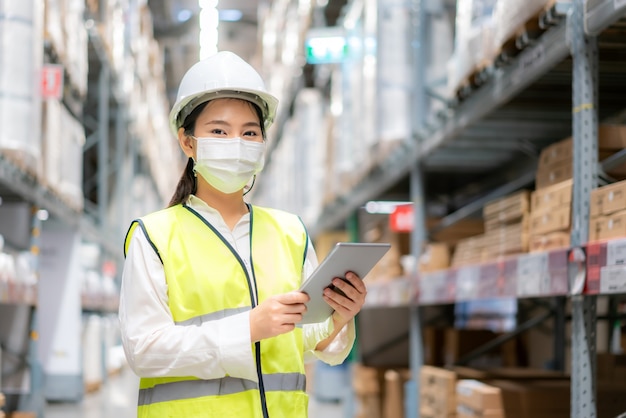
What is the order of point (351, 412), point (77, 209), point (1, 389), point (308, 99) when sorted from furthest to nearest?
point (308, 99), point (77, 209), point (351, 412), point (1, 389)

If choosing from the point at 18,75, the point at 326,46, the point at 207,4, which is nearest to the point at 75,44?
the point at 18,75

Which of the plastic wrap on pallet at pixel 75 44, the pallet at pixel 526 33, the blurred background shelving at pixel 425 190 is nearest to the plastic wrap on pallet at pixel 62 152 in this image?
the blurred background shelving at pixel 425 190

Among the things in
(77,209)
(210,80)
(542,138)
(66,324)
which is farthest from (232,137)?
(66,324)

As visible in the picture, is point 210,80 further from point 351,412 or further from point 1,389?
point 351,412

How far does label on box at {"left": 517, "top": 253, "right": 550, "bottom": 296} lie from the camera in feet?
12.0

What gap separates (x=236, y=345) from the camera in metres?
2.14

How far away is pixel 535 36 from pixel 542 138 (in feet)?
6.44

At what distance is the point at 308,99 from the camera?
11961mm

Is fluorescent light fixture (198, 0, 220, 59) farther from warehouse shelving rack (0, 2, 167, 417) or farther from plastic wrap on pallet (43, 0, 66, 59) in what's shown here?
plastic wrap on pallet (43, 0, 66, 59)

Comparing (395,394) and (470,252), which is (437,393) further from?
(395,394)

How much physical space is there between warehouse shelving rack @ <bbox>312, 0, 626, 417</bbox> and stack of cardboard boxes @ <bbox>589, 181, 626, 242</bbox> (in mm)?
51

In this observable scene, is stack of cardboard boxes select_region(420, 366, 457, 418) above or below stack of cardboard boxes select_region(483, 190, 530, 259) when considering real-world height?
below

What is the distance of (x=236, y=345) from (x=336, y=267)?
30 centimetres

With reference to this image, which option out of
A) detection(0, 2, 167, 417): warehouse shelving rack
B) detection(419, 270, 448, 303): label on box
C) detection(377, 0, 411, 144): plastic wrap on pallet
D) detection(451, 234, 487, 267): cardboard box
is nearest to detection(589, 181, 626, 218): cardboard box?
detection(451, 234, 487, 267): cardboard box
